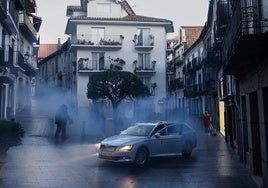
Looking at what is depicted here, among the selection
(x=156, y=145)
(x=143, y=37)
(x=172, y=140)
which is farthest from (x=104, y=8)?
(x=156, y=145)

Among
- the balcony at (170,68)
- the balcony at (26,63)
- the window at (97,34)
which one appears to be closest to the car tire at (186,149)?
the balcony at (26,63)

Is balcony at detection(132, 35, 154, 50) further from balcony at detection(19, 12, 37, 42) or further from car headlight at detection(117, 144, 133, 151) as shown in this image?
car headlight at detection(117, 144, 133, 151)

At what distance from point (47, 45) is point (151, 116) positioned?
3826 centimetres

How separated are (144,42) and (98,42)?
4.46 metres

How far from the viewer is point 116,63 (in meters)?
34.4

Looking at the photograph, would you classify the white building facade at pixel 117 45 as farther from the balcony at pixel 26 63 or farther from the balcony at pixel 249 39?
the balcony at pixel 249 39

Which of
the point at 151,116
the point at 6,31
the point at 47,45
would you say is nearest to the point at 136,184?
the point at 6,31

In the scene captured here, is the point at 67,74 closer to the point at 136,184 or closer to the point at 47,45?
the point at 47,45

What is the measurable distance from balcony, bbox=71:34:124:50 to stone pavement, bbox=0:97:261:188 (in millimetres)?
17914

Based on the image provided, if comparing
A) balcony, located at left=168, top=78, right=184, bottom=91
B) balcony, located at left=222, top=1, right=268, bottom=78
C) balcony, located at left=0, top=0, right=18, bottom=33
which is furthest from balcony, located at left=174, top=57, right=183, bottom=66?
balcony, located at left=222, top=1, right=268, bottom=78

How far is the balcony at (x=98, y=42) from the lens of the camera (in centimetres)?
3362

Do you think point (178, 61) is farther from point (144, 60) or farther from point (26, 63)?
point (26, 63)

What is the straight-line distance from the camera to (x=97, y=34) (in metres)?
34.4

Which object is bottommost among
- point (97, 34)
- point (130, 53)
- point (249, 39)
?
point (249, 39)
